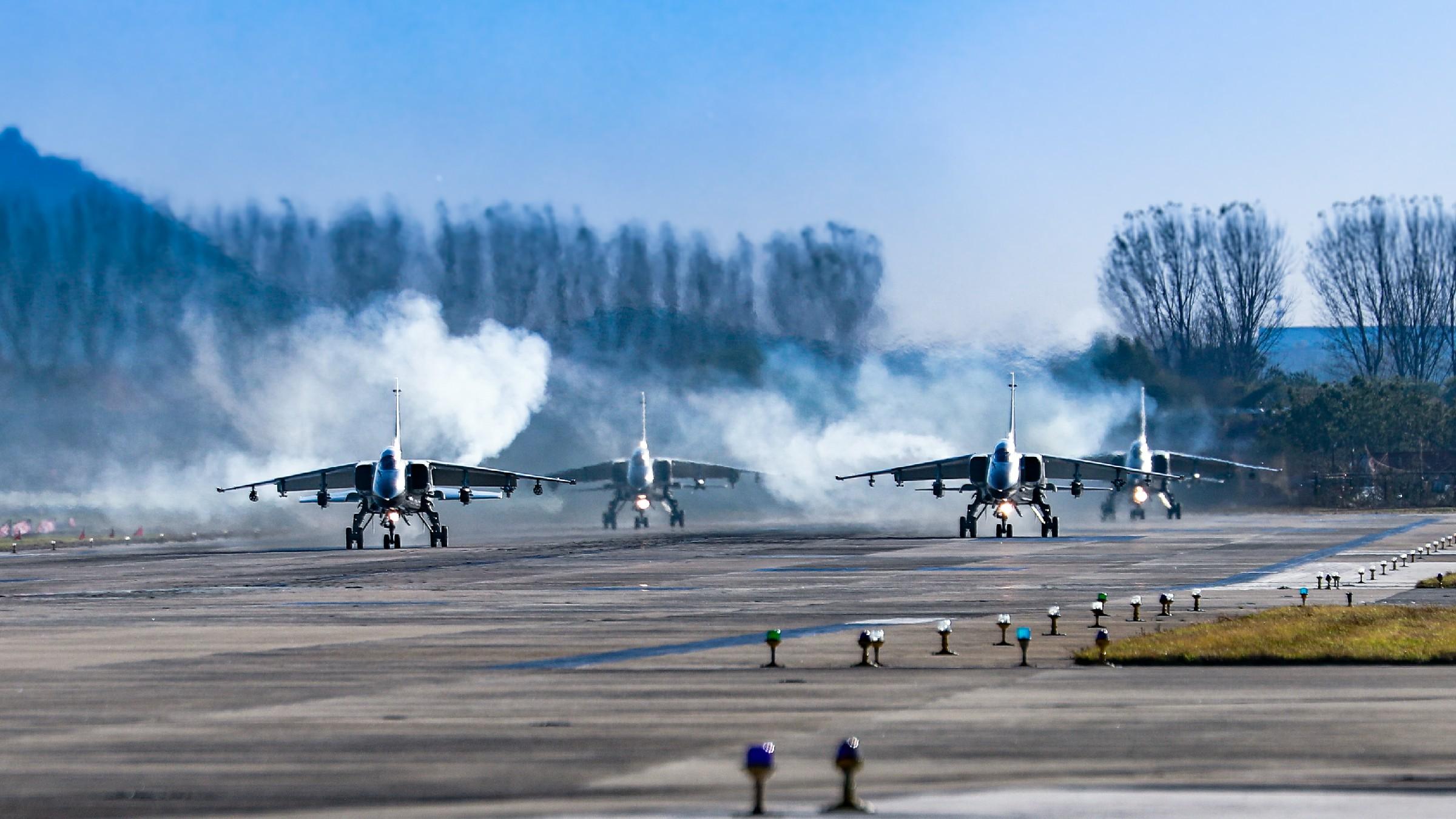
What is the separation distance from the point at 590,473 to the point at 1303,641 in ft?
252

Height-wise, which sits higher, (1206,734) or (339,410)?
(339,410)

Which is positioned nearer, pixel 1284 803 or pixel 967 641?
pixel 1284 803

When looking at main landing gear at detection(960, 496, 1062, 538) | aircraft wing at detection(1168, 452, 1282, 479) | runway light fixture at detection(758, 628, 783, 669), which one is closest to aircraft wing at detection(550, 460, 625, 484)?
main landing gear at detection(960, 496, 1062, 538)

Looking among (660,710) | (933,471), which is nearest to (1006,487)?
(933,471)

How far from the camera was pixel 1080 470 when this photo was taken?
3634 inches

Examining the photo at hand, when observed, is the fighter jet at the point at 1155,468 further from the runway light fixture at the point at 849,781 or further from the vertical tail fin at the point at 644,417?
the runway light fixture at the point at 849,781

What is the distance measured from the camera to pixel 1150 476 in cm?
9562

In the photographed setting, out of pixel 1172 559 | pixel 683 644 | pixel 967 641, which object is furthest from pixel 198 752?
pixel 1172 559

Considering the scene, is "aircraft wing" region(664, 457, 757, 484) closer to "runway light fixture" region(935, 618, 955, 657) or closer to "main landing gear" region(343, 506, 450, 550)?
"main landing gear" region(343, 506, 450, 550)

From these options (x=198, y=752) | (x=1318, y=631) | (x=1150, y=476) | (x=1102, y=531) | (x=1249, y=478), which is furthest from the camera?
(x=1249, y=478)

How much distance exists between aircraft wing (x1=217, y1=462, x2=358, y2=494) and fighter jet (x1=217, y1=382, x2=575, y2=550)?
26mm

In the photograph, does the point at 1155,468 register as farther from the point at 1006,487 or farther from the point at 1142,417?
the point at 1006,487

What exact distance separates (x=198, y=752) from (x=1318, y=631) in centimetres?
1649

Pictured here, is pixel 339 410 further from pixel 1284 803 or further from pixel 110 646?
pixel 1284 803
